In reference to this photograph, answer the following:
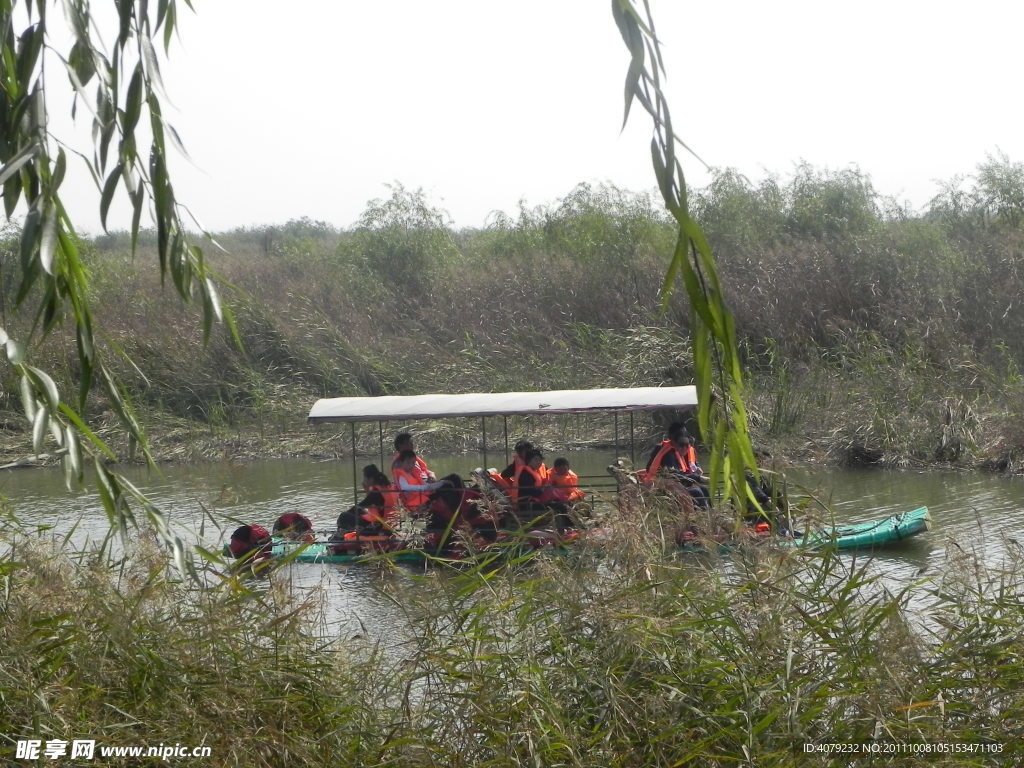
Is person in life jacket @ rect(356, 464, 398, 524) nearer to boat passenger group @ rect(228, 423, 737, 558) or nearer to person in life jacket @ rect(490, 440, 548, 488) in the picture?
boat passenger group @ rect(228, 423, 737, 558)

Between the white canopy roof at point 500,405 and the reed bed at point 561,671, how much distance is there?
23.1 feet

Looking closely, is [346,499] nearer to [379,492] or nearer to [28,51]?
[379,492]

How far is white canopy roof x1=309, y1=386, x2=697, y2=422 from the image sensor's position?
12.0 m

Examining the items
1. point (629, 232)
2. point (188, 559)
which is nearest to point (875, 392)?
point (629, 232)

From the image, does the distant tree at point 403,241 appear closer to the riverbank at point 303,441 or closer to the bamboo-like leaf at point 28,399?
the riverbank at point 303,441

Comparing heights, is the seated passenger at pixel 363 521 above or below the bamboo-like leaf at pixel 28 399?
below

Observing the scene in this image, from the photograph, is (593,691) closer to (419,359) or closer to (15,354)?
(15,354)

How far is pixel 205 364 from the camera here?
23.0m

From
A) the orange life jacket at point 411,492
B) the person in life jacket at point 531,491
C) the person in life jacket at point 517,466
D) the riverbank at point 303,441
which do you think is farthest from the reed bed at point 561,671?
the riverbank at point 303,441

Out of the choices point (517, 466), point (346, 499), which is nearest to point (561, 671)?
point (517, 466)

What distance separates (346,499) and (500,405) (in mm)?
4353

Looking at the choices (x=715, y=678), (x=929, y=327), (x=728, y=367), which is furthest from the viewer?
(x=929, y=327)

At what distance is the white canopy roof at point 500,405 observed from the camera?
12.0 m

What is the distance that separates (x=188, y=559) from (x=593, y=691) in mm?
1485
